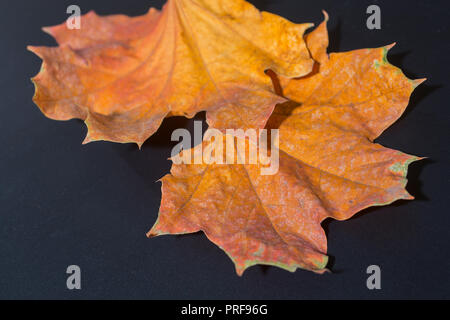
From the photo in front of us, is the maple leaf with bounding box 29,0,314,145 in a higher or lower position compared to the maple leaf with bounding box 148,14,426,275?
higher

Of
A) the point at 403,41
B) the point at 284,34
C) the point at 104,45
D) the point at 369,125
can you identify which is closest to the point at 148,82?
the point at 104,45

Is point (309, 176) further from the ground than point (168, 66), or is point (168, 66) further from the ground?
point (168, 66)

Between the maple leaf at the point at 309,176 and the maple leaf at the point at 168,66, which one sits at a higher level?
the maple leaf at the point at 168,66

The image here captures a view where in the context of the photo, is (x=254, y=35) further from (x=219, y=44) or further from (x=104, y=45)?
(x=104, y=45)
